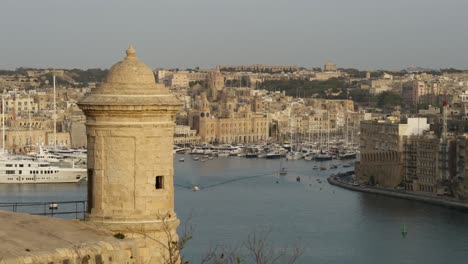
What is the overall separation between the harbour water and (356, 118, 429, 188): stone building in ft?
2.76

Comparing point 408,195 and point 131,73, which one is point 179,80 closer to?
point 408,195

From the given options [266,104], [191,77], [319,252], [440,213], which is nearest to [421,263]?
[319,252]

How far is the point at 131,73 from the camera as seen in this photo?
312cm

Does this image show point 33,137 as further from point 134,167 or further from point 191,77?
point 191,77

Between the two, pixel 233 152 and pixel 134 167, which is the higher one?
pixel 134 167

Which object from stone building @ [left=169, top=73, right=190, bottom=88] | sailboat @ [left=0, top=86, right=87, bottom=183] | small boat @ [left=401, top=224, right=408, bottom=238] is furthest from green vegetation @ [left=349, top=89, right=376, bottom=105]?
small boat @ [left=401, top=224, right=408, bottom=238]

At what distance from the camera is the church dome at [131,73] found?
10.2 feet

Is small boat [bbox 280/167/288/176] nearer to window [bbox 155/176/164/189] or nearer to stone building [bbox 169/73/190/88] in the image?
window [bbox 155/176/164/189]

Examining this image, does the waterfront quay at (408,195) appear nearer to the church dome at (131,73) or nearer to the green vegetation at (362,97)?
the church dome at (131,73)

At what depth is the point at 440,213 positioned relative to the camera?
1980 cm

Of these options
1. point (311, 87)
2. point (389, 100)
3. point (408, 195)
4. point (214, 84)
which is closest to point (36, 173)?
point (408, 195)

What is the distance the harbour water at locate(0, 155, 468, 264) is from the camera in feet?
48.8

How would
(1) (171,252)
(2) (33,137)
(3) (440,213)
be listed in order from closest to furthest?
Answer: (1) (171,252) < (3) (440,213) < (2) (33,137)

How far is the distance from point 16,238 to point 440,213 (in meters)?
17.5
